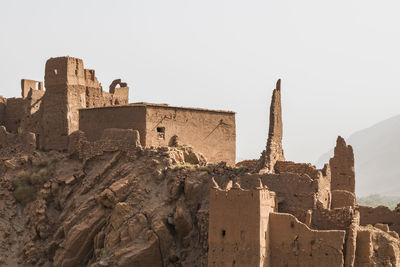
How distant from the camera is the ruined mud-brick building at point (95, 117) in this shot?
134ft

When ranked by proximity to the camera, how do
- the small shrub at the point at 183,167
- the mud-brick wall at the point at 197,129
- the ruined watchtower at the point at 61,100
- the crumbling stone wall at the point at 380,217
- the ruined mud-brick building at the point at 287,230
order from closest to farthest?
the ruined mud-brick building at the point at 287,230 < the small shrub at the point at 183,167 < the crumbling stone wall at the point at 380,217 < the mud-brick wall at the point at 197,129 < the ruined watchtower at the point at 61,100

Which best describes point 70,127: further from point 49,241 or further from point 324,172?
point 324,172

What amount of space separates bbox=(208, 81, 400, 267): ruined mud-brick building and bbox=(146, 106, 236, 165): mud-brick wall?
7724 millimetres

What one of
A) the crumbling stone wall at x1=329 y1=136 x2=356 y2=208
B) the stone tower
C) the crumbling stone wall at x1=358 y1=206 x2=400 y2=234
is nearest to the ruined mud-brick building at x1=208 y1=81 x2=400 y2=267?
the stone tower

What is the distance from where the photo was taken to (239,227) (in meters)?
30.1

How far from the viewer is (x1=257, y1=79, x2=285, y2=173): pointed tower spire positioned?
3622cm

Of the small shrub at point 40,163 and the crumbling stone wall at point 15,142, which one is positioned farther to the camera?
the crumbling stone wall at point 15,142

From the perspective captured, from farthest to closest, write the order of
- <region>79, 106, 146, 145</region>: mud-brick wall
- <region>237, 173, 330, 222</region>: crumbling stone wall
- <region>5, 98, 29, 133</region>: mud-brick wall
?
<region>5, 98, 29, 133</region>: mud-brick wall, <region>79, 106, 146, 145</region>: mud-brick wall, <region>237, 173, 330, 222</region>: crumbling stone wall

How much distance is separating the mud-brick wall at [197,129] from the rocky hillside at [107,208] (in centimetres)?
135

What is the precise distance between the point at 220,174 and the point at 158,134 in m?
5.88

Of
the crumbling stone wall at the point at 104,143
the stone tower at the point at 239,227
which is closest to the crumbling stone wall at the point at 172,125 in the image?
the crumbling stone wall at the point at 104,143

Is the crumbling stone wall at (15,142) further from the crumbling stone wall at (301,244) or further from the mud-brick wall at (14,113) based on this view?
the crumbling stone wall at (301,244)

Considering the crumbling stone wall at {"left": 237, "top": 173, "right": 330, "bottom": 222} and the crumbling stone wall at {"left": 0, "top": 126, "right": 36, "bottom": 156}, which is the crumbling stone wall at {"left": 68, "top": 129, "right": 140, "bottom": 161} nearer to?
the crumbling stone wall at {"left": 0, "top": 126, "right": 36, "bottom": 156}

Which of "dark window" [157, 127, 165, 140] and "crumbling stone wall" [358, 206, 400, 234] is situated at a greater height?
"dark window" [157, 127, 165, 140]
